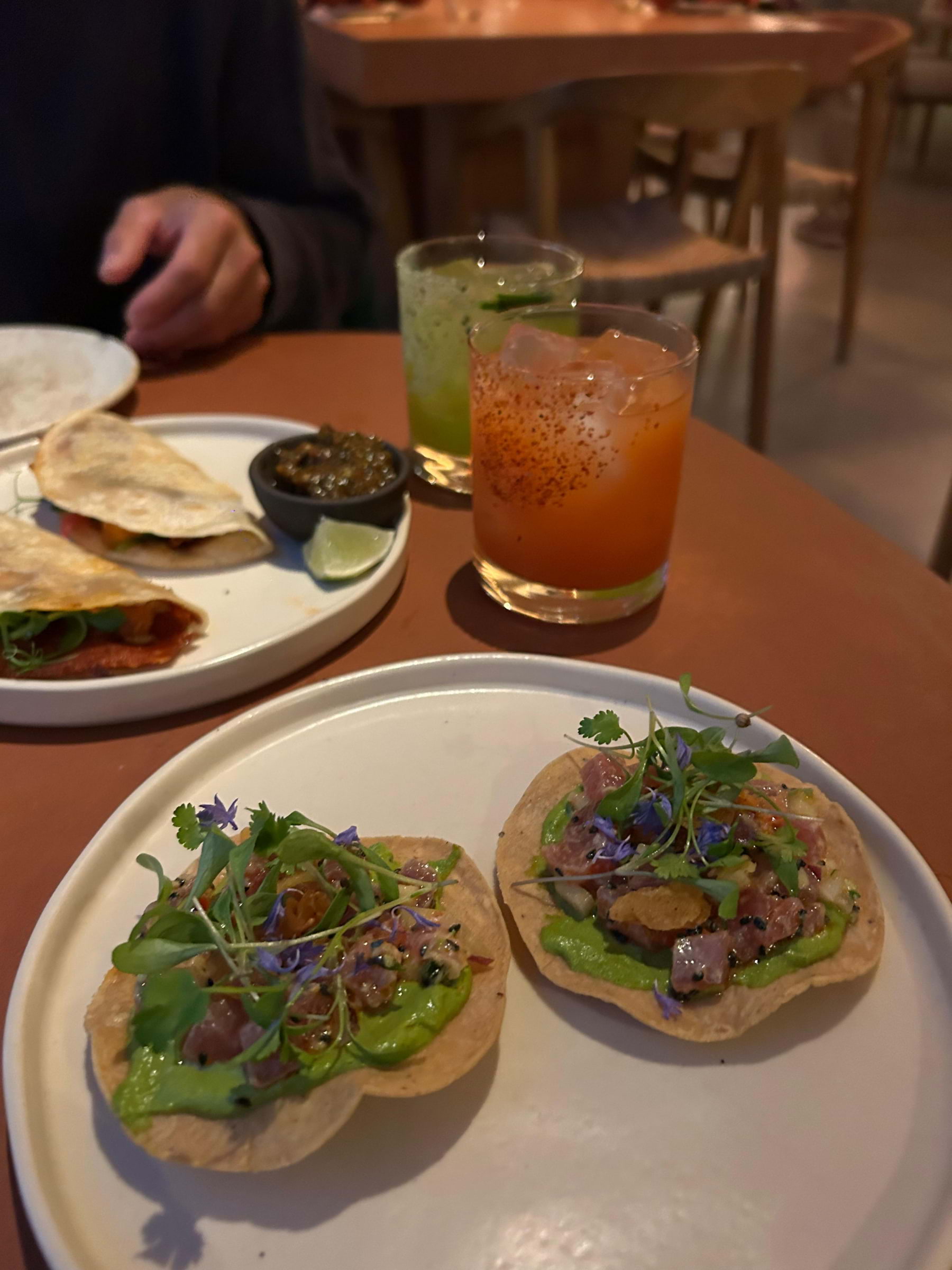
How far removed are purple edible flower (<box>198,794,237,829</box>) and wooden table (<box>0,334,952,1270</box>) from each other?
0.70 ft

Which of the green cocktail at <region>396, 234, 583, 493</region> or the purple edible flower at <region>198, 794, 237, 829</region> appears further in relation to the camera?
the green cocktail at <region>396, 234, 583, 493</region>

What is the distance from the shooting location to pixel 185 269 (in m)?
2.06

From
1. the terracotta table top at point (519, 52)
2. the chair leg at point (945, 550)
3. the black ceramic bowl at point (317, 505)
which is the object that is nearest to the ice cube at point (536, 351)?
the black ceramic bowl at point (317, 505)

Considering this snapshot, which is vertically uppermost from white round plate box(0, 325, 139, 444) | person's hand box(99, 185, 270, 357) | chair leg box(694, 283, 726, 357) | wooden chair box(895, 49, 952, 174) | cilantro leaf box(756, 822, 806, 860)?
wooden chair box(895, 49, 952, 174)

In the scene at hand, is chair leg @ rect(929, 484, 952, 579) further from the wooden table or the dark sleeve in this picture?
the dark sleeve

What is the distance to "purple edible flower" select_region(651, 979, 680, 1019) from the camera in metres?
0.85

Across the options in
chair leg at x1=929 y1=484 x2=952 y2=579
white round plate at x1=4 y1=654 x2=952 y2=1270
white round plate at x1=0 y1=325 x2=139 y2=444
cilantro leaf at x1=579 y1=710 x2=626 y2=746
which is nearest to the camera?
white round plate at x1=4 y1=654 x2=952 y2=1270

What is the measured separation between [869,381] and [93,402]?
5.30m

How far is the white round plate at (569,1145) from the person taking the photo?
71 cm

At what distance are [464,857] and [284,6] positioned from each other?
2.77 m

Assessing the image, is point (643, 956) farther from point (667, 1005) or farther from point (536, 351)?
point (536, 351)

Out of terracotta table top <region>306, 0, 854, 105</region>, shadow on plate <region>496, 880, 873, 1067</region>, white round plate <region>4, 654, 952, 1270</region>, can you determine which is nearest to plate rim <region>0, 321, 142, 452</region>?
white round plate <region>4, 654, 952, 1270</region>

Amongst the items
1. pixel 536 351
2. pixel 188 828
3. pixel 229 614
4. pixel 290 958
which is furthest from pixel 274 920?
pixel 536 351

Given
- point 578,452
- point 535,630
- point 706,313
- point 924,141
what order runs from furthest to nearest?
point 924,141, point 706,313, point 535,630, point 578,452
